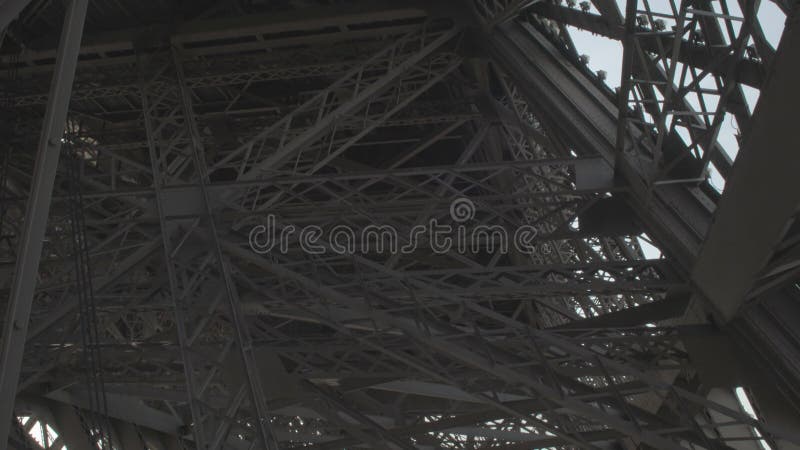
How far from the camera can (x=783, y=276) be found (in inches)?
357

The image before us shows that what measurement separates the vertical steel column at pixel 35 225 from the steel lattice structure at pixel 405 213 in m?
0.02

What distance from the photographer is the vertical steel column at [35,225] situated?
583 centimetres

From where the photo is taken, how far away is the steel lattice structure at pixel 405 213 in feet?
30.6

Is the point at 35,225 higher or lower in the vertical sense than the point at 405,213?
lower

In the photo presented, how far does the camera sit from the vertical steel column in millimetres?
5832

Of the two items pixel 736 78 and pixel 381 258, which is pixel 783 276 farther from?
pixel 381 258

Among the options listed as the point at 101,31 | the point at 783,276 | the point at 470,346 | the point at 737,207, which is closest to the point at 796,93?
the point at 737,207

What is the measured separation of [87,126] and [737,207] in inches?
534

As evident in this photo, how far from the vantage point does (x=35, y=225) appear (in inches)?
247

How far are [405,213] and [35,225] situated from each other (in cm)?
768

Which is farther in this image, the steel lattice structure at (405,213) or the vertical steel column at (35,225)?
the steel lattice structure at (405,213)

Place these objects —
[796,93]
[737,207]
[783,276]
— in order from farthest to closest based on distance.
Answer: [783,276] < [737,207] < [796,93]

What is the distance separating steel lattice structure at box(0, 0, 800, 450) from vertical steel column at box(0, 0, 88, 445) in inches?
0.8

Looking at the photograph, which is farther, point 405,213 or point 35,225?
point 405,213
